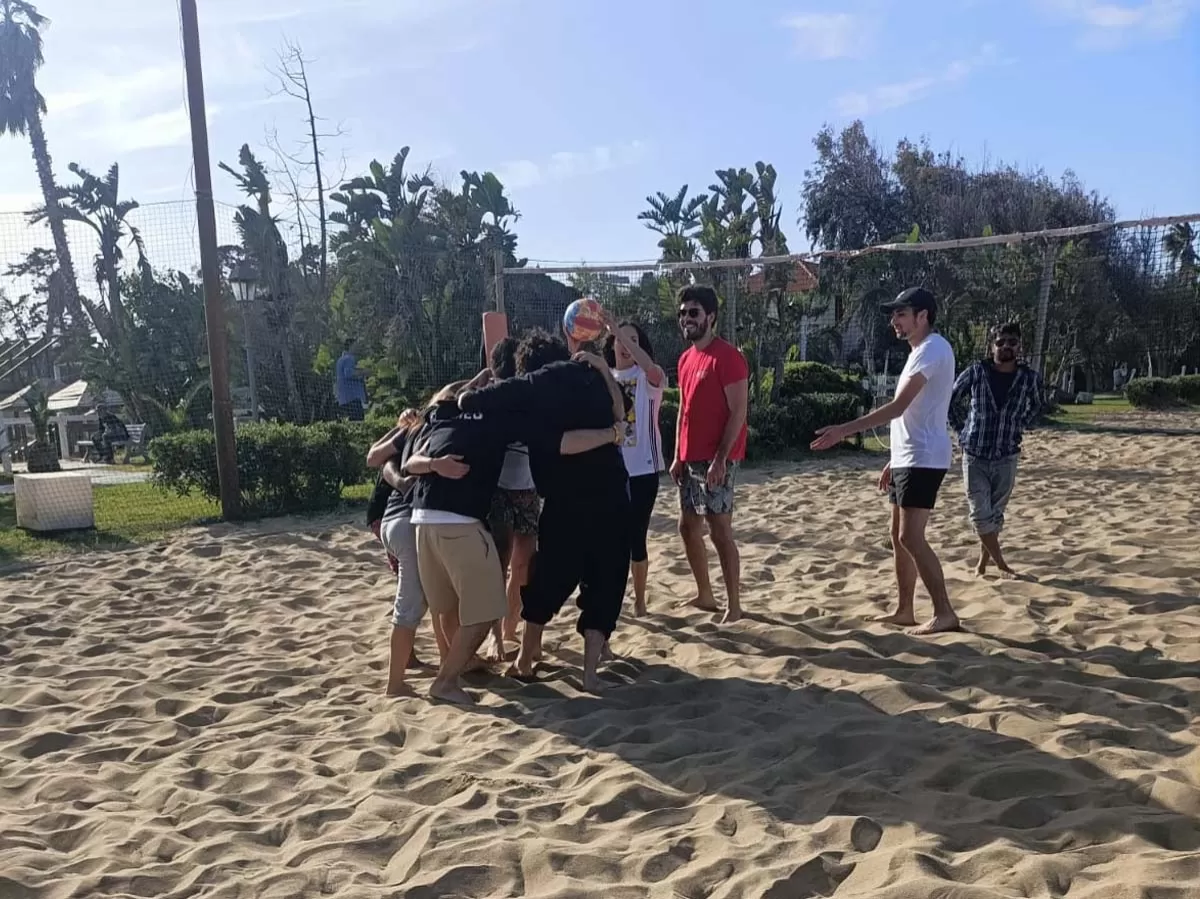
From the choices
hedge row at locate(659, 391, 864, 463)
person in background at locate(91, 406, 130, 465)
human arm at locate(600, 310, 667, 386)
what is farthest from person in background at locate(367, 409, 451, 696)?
person in background at locate(91, 406, 130, 465)

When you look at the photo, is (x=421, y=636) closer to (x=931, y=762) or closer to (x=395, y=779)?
(x=395, y=779)

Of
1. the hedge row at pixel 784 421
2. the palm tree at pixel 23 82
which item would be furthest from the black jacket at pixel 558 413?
the palm tree at pixel 23 82

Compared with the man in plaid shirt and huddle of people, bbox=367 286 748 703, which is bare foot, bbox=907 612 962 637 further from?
huddle of people, bbox=367 286 748 703

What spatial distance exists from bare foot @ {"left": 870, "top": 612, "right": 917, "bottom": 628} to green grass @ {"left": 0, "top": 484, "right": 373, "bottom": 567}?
6.30m

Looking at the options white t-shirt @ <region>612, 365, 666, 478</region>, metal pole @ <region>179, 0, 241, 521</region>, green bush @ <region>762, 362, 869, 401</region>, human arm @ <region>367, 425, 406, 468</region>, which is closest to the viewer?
human arm @ <region>367, 425, 406, 468</region>

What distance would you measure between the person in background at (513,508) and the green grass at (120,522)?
4.98 meters

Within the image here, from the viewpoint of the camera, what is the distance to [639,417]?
497 centimetres

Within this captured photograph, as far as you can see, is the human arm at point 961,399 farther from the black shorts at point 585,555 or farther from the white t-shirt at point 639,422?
the black shorts at point 585,555

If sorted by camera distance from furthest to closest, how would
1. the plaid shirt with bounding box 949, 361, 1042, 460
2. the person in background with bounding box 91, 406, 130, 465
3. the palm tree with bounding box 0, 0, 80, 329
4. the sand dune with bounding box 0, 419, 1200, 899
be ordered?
the palm tree with bounding box 0, 0, 80, 329 < the person in background with bounding box 91, 406, 130, 465 < the plaid shirt with bounding box 949, 361, 1042, 460 < the sand dune with bounding box 0, 419, 1200, 899

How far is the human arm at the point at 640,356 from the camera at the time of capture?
15.6 feet

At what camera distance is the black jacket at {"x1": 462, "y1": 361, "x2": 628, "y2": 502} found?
3783mm

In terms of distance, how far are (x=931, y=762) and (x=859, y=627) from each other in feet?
5.63

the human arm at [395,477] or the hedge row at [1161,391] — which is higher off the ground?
the human arm at [395,477]

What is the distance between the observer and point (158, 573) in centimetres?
706
